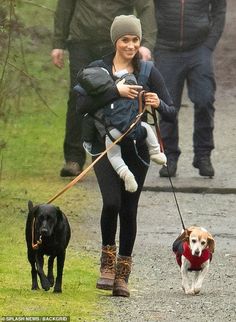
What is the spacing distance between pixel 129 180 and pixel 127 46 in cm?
88

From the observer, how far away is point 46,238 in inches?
428

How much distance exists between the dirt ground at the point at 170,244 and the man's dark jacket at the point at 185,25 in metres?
1.35

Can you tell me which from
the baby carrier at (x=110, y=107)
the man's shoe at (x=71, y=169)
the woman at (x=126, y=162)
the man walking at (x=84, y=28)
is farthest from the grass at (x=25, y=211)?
the man walking at (x=84, y=28)

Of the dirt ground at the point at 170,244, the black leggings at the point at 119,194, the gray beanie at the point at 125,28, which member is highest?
the gray beanie at the point at 125,28

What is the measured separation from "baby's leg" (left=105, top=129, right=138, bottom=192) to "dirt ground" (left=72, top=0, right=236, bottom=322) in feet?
2.40

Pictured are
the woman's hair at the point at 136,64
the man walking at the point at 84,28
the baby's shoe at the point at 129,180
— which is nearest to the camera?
the baby's shoe at the point at 129,180

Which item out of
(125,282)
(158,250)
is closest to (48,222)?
(125,282)

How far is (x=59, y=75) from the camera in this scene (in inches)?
945

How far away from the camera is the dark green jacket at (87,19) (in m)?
16.7

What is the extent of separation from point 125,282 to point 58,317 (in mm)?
1365

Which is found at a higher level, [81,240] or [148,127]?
[148,127]

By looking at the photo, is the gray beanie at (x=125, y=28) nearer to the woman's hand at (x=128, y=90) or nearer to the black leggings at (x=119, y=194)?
the woman's hand at (x=128, y=90)

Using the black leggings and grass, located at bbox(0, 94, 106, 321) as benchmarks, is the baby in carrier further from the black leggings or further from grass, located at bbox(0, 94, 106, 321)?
grass, located at bbox(0, 94, 106, 321)

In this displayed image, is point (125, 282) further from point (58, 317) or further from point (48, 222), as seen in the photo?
point (58, 317)
